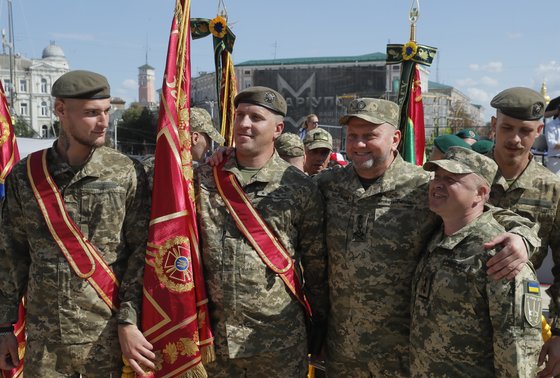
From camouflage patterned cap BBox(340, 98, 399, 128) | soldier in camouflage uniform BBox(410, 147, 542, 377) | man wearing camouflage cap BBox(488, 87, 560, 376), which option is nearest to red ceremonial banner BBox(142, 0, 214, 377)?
camouflage patterned cap BBox(340, 98, 399, 128)

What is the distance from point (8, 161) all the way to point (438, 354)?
4150 mm

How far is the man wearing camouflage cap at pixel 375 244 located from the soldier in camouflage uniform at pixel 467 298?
0.21 m

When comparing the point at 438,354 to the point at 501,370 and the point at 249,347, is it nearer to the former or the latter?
the point at 501,370

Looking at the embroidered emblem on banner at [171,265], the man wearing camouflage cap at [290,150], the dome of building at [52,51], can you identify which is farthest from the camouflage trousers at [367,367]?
the dome of building at [52,51]

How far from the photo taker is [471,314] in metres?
2.68

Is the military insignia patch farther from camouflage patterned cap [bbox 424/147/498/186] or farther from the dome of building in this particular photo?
the dome of building

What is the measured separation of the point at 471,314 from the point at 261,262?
1.18 m

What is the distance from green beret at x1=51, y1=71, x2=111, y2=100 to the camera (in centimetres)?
306

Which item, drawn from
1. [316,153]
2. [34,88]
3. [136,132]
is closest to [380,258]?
[316,153]

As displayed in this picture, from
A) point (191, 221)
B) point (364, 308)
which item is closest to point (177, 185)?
point (191, 221)

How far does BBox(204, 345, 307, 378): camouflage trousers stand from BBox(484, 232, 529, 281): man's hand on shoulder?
127cm

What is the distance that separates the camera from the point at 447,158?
2951 mm

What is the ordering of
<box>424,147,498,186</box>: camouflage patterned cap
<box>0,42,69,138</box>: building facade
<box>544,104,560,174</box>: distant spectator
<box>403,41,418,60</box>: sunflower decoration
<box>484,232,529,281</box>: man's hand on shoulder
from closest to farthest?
<box>484,232,529,281</box>: man's hand on shoulder → <box>424,147,498,186</box>: camouflage patterned cap → <box>403,41,418,60</box>: sunflower decoration → <box>544,104,560,174</box>: distant spectator → <box>0,42,69,138</box>: building facade

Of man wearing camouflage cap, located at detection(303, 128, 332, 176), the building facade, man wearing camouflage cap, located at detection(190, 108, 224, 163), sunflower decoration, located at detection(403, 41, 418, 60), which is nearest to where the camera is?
man wearing camouflage cap, located at detection(190, 108, 224, 163)
